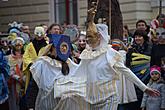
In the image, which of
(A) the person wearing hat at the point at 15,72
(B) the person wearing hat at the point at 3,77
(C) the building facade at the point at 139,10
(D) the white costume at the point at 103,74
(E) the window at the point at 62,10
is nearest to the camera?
(D) the white costume at the point at 103,74

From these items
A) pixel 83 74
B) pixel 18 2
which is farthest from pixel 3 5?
pixel 83 74

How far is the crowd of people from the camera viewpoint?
827cm

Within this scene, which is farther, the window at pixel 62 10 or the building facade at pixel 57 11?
the window at pixel 62 10

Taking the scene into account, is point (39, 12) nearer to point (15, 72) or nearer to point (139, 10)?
point (139, 10)

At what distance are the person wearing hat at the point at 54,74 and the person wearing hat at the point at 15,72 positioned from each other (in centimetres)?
228

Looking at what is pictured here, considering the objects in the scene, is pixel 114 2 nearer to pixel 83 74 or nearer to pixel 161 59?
pixel 161 59

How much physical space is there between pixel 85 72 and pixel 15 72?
3.27 meters

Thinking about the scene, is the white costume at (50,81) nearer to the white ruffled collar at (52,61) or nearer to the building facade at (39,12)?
the white ruffled collar at (52,61)

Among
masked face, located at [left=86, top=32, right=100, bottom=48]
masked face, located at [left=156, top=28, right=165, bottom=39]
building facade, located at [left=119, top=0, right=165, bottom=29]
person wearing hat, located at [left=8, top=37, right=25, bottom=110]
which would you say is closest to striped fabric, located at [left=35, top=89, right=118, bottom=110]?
masked face, located at [left=86, top=32, right=100, bottom=48]

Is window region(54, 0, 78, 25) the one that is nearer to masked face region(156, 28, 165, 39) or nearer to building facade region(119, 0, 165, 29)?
building facade region(119, 0, 165, 29)

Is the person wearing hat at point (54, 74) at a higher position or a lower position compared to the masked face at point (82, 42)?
lower

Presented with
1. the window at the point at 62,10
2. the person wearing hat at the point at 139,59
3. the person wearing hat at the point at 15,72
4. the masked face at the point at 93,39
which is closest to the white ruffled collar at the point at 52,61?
the masked face at the point at 93,39

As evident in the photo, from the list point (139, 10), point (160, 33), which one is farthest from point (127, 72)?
point (139, 10)

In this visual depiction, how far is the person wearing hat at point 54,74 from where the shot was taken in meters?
8.95
